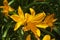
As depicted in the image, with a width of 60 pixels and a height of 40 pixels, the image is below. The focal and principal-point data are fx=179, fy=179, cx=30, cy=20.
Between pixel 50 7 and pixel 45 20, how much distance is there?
4.7 inches

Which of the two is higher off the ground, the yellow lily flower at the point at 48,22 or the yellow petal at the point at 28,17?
the yellow petal at the point at 28,17

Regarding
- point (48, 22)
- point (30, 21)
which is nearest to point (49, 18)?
point (48, 22)

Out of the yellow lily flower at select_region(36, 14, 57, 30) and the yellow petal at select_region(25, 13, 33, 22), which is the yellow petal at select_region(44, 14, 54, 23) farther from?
the yellow petal at select_region(25, 13, 33, 22)

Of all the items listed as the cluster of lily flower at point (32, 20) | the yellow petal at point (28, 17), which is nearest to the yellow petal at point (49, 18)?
the cluster of lily flower at point (32, 20)

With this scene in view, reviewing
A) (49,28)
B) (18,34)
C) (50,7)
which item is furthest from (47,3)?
(18,34)

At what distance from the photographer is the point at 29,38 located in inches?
42.9

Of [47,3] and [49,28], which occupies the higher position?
[47,3]

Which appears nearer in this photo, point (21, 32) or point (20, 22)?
point (20, 22)

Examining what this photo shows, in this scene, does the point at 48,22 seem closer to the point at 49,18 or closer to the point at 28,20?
the point at 49,18

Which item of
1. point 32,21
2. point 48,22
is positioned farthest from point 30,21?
point 48,22

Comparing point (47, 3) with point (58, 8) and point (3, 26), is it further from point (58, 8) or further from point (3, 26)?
point (3, 26)

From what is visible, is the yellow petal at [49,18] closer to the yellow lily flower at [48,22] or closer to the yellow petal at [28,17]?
the yellow lily flower at [48,22]

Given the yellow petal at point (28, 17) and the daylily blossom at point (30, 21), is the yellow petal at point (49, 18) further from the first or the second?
the yellow petal at point (28, 17)

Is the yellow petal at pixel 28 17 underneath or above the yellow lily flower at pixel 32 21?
above
